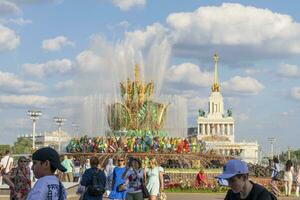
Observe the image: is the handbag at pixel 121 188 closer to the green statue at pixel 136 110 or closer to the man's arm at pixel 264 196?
the man's arm at pixel 264 196

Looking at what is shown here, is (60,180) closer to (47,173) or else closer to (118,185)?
(47,173)

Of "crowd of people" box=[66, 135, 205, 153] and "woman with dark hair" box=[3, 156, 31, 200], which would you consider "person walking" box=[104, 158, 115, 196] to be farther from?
"crowd of people" box=[66, 135, 205, 153]

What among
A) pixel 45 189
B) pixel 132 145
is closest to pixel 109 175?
pixel 45 189

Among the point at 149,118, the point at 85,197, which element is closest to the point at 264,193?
the point at 85,197

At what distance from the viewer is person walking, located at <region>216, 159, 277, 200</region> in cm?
568

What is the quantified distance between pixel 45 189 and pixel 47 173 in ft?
0.59

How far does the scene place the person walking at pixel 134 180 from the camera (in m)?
13.3

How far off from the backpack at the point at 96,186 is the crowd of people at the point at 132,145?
3250cm

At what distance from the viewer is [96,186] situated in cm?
1150

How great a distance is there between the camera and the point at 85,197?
11.5 metres

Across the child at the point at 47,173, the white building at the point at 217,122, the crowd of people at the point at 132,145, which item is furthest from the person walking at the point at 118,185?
the white building at the point at 217,122

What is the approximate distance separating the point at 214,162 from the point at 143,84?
916 centimetres

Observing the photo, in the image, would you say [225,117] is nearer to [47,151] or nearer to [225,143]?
[225,143]

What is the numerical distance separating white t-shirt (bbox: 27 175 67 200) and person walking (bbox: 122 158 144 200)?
7.41 m
